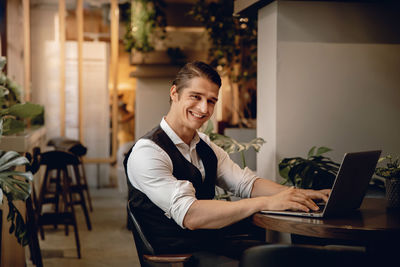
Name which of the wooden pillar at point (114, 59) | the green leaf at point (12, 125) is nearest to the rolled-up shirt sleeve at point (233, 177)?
the green leaf at point (12, 125)

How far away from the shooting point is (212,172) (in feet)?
8.14

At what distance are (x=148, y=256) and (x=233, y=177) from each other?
2.23 ft

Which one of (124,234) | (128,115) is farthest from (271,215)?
(128,115)

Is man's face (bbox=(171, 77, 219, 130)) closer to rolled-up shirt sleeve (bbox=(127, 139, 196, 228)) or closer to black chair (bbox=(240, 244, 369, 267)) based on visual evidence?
rolled-up shirt sleeve (bbox=(127, 139, 196, 228))

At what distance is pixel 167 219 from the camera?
7.17 ft

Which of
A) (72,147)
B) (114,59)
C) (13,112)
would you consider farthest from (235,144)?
(114,59)

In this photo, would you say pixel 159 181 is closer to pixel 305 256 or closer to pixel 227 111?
pixel 305 256

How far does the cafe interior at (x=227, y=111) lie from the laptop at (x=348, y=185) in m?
0.01

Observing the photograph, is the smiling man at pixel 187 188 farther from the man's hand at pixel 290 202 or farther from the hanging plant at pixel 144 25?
the hanging plant at pixel 144 25

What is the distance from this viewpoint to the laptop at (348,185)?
6.55 feet

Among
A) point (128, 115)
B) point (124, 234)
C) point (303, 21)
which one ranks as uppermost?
point (303, 21)

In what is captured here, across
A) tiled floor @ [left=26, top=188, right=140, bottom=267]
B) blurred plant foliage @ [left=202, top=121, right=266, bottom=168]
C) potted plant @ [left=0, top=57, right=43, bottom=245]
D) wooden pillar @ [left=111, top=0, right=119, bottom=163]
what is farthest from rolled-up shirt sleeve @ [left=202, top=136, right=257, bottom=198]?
wooden pillar @ [left=111, top=0, right=119, bottom=163]

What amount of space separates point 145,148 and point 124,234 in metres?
3.45

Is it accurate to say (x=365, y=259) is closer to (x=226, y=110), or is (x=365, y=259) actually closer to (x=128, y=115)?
(x=226, y=110)
